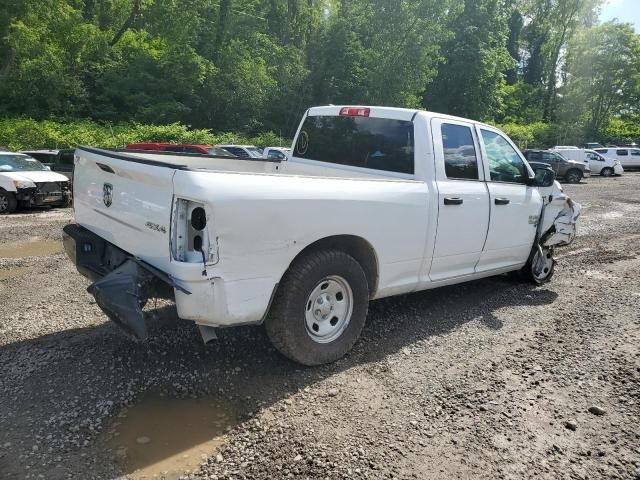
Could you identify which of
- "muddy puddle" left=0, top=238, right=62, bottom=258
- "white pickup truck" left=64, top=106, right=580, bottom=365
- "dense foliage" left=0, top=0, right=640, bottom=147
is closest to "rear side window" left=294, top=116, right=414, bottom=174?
"white pickup truck" left=64, top=106, right=580, bottom=365

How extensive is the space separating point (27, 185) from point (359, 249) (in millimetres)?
11552

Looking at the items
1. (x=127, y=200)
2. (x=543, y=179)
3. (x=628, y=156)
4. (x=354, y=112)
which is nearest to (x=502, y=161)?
(x=543, y=179)

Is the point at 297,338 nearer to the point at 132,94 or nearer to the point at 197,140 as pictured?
the point at 197,140

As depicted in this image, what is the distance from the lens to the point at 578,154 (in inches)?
1227

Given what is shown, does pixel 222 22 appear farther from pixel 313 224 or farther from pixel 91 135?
pixel 313 224

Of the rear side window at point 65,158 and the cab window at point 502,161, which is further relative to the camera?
the rear side window at point 65,158

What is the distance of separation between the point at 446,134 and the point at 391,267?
1.49 m

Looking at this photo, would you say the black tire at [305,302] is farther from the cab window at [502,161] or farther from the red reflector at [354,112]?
the cab window at [502,161]

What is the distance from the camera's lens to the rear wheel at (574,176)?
2680cm

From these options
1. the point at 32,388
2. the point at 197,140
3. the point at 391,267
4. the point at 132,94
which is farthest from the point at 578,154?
the point at 32,388

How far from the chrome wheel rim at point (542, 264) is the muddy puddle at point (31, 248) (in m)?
7.00

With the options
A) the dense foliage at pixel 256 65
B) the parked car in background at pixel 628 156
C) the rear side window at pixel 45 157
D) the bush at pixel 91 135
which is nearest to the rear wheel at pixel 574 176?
the parked car in background at pixel 628 156

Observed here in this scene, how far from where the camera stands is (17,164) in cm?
1376

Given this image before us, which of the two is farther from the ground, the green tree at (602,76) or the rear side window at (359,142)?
the green tree at (602,76)
